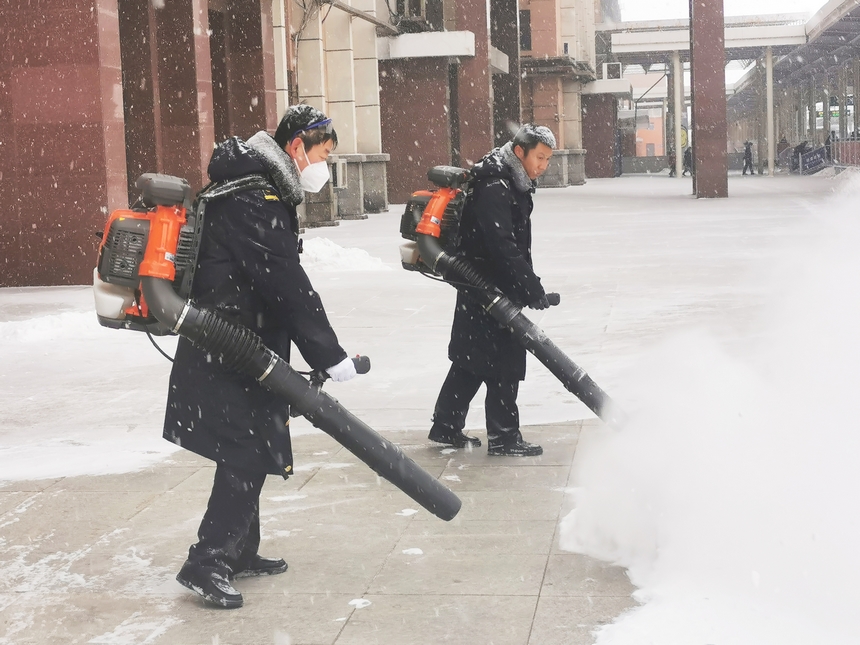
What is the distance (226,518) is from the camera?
407 cm

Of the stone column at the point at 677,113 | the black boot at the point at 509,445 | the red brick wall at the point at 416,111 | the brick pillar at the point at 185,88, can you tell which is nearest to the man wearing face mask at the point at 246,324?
the black boot at the point at 509,445

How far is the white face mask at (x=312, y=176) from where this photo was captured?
4.06 metres

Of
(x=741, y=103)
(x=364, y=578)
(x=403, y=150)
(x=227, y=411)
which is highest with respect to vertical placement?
(x=741, y=103)

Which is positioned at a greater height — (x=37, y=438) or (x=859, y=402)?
(x=859, y=402)

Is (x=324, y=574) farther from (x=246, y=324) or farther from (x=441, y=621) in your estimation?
(x=246, y=324)

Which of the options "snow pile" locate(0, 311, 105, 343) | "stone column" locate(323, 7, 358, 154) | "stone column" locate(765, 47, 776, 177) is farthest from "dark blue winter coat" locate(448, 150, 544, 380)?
"stone column" locate(765, 47, 776, 177)

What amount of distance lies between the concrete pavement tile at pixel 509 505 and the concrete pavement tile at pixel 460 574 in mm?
499

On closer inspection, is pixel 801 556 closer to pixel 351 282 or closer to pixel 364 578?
pixel 364 578

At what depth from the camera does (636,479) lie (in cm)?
465

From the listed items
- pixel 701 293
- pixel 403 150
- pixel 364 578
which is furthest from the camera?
pixel 403 150

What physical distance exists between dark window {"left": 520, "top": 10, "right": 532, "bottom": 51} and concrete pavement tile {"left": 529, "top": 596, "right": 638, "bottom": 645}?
151 ft

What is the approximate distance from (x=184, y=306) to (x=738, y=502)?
2.13 meters

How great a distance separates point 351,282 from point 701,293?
4.31 m

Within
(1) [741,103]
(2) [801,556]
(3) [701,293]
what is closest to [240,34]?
(3) [701,293]
